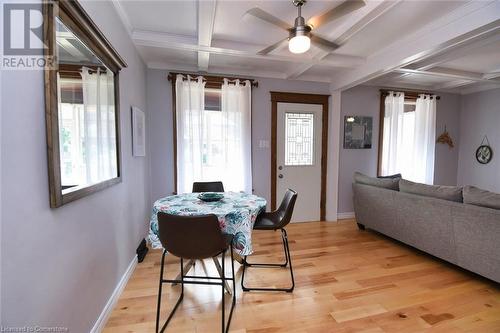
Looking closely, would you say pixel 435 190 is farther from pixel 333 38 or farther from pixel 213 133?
pixel 213 133

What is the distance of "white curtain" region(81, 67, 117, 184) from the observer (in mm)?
1507

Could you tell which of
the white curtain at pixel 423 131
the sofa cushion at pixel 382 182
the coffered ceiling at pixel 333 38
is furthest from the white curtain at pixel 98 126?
the white curtain at pixel 423 131

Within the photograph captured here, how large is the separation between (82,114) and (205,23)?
1.43 meters

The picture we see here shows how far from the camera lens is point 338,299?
80.2 inches

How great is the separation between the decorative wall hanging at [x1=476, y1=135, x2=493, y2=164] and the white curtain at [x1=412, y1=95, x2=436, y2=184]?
98 centimetres

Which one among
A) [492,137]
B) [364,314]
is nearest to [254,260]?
[364,314]

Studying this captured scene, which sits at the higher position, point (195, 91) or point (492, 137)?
point (195, 91)

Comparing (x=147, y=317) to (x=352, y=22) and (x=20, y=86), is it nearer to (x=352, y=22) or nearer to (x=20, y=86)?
(x=20, y=86)

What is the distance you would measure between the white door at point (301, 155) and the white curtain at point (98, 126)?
2579 mm

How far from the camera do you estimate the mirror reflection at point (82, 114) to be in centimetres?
124

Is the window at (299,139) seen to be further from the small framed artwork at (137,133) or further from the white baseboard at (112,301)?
the white baseboard at (112,301)

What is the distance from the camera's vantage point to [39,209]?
1.04m

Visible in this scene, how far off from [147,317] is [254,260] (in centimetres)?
126

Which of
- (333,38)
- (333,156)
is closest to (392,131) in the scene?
(333,156)
